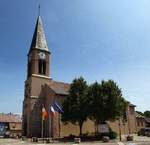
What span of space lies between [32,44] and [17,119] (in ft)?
126

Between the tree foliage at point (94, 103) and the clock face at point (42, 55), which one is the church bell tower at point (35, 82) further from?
the tree foliage at point (94, 103)

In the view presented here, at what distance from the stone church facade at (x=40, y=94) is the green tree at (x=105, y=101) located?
7.76 metres

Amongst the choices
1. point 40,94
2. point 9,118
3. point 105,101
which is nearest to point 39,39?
point 40,94

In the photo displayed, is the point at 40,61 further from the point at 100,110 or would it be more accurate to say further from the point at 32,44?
the point at 100,110

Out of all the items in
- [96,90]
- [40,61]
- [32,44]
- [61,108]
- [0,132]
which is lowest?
[0,132]

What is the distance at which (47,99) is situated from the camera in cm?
5250

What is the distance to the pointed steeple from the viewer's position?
56134 millimetres

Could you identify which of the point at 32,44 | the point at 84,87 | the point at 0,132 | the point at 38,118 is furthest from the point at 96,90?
the point at 0,132

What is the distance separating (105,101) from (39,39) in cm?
2337

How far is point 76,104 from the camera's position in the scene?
44594 mm

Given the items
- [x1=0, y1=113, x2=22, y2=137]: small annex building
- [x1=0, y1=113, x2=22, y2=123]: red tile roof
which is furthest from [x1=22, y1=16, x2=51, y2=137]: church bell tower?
[x1=0, y1=113, x2=22, y2=123]: red tile roof

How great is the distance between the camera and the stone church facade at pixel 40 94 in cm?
4959

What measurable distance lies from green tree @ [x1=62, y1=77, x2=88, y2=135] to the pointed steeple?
45.9 feet

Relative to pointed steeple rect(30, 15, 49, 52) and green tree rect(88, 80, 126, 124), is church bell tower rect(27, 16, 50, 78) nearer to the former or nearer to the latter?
pointed steeple rect(30, 15, 49, 52)
